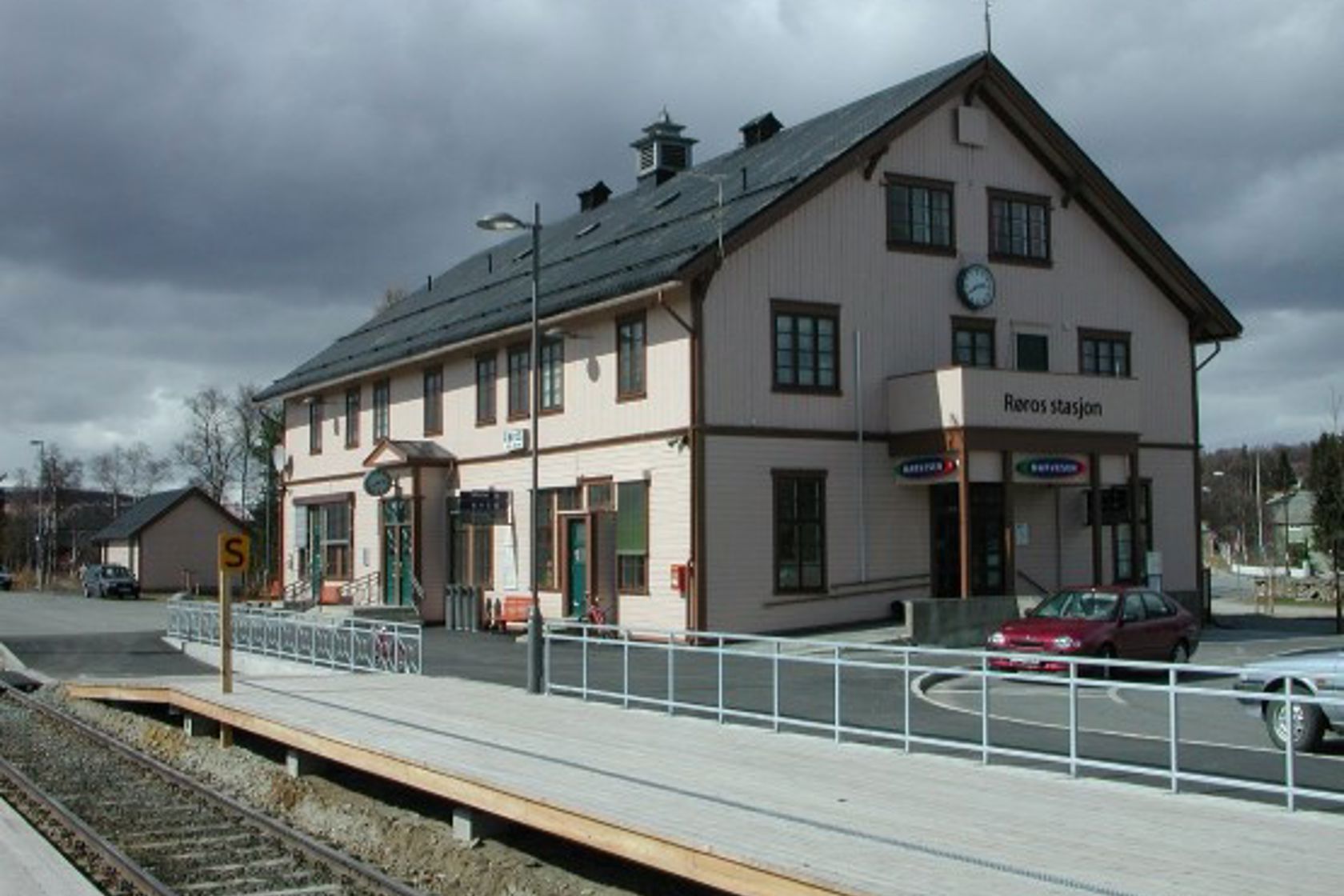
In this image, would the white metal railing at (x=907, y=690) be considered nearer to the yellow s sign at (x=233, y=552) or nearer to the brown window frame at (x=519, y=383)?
the yellow s sign at (x=233, y=552)

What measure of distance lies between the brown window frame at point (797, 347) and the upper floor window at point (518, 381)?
670cm

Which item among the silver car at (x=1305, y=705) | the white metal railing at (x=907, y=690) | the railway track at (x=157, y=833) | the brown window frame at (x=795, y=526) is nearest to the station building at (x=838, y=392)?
the brown window frame at (x=795, y=526)

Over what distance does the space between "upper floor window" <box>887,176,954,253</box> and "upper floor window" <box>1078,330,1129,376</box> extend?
4.21 m

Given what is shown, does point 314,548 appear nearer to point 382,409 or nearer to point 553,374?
point 382,409

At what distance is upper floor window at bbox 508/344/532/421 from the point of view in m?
33.2

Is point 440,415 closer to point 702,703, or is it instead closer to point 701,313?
point 701,313

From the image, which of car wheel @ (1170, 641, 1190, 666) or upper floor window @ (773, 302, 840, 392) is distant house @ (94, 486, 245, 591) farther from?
car wheel @ (1170, 641, 1190, 666)

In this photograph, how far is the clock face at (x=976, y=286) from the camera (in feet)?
102

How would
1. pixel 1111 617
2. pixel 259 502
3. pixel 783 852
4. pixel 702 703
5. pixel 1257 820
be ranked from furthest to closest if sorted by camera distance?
pixel 259 502 → pixel 1111 617 → pixel 702 703 → pixel 1257 820 → pixel 783 852

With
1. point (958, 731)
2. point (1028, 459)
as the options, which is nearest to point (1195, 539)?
point (1028, 459)

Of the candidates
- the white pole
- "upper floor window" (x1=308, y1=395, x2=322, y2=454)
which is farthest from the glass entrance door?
"upper floor window" (x1=308, y1=395, x2=322, y2=454)

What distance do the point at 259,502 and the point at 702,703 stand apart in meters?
72.4

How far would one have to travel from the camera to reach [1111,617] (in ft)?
72.7

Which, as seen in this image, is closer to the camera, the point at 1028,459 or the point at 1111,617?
the point at 1111,617
